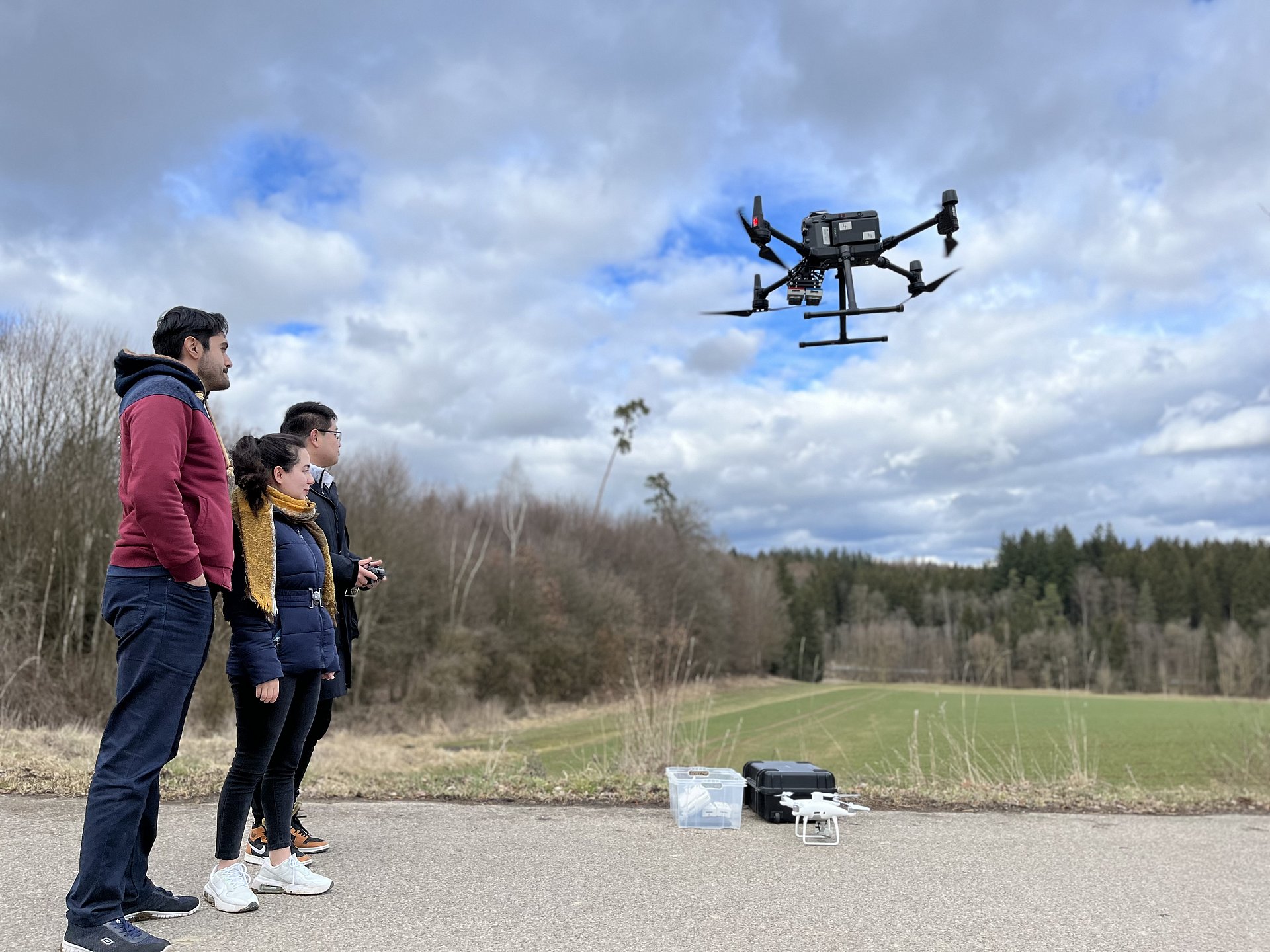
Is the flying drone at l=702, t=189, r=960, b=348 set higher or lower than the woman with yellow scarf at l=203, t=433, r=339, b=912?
higher

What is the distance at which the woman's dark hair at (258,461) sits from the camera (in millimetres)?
3746

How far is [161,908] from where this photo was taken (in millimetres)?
3490

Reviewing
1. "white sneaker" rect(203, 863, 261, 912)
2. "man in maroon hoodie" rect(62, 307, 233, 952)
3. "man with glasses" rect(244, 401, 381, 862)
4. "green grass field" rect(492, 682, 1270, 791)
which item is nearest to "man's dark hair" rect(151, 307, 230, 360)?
"man in maroon hoodie" rect(62, 307, 233, 952)

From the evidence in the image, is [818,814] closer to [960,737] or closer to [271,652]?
[271,652]

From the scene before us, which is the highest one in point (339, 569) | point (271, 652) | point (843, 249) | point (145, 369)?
point (843, 249)

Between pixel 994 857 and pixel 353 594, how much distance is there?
3.54 m

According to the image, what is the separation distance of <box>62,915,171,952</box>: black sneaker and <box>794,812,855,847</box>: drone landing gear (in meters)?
3.06

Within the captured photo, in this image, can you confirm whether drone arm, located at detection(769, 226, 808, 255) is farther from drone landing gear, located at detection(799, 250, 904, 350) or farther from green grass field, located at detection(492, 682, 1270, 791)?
green grass field, located at detection(492, 682, 1270, 791)

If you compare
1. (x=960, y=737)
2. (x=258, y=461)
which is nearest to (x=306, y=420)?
(x=258, y=461)

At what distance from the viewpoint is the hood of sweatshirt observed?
3.43m

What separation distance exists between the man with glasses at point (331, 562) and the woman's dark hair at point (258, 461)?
0.39m

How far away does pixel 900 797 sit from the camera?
5.85 m

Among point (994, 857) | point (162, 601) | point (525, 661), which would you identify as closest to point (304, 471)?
point (162, 601)

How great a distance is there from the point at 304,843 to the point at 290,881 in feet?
2.10
